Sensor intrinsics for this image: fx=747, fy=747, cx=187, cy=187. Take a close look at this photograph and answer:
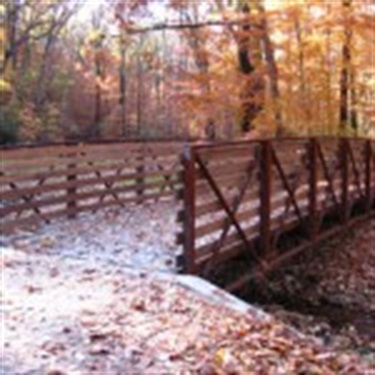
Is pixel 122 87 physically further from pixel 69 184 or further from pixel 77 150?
pixel 69 184

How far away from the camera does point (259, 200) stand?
916 centimetres

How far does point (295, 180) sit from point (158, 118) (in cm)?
3136

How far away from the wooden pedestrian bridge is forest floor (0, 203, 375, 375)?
1.90 ft

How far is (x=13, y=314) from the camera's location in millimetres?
5660

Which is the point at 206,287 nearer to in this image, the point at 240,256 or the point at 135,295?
the point at 135,295

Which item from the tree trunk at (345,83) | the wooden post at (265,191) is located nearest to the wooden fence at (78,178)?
the wooden post at (265,191)

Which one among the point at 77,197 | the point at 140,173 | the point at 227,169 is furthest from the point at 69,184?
the point at 227,169

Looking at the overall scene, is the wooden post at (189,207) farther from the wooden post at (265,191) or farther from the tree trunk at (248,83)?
the tree trunk at (248,83)

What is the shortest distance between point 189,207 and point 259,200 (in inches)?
79.1

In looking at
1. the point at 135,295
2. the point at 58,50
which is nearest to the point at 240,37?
the point at 135,295

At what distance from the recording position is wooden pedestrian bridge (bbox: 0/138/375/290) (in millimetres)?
7727

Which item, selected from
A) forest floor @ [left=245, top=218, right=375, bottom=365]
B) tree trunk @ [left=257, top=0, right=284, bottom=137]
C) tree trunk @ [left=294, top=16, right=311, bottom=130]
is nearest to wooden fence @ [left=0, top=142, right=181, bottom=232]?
forest floor @ [left=245, top=218, right=375, bottom=365]

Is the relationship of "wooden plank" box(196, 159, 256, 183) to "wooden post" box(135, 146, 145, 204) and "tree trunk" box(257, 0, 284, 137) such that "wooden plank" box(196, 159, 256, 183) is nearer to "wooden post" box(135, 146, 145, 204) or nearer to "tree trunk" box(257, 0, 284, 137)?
"wooden post" box(135, 146, 145, 204)

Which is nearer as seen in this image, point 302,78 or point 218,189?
point 218,189
